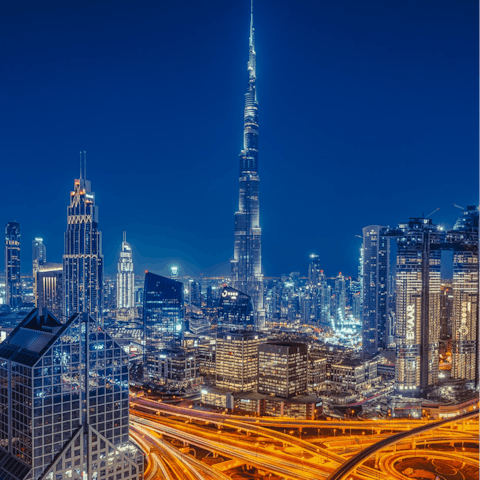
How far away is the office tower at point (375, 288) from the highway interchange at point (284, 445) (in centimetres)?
1433

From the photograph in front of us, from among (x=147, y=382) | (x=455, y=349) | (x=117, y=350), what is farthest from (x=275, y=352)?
(x=117, y=350)

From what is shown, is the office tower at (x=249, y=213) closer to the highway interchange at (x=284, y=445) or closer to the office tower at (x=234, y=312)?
the office tower at (x=234, y=312)

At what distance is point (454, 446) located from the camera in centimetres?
1432

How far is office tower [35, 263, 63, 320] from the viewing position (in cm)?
2856

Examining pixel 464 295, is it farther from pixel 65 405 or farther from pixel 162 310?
pixel 65 405

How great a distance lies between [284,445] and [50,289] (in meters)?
20.2

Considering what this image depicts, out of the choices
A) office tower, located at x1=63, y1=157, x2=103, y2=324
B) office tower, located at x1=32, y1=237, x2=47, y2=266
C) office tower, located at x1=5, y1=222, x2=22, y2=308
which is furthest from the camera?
office tower, located at x1=32, y1=237, x2=47, y2=266

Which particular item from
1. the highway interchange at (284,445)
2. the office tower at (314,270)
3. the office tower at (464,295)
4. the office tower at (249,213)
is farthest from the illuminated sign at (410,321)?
the office tower at (314,270)

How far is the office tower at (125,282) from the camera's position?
46.6 m

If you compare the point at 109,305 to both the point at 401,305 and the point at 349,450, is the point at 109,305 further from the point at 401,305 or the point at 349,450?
the point at 349,450

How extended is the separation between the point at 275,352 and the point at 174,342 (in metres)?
11.1

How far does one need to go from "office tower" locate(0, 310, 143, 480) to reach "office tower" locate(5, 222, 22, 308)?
26.2 m

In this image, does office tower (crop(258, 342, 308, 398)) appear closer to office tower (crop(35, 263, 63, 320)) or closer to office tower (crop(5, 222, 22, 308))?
office tower (crop(35, 263, 63, 320))

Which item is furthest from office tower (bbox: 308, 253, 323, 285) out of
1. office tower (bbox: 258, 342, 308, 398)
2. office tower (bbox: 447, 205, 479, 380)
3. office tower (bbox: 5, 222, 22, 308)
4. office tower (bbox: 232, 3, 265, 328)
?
office tower (bbox: 258, 342, 308, 398)
